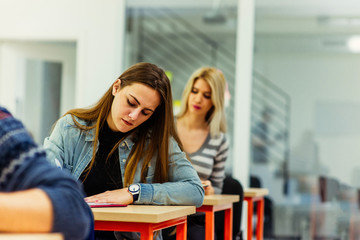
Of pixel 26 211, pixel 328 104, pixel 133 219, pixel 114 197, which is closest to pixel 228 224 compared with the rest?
pixel 114 197

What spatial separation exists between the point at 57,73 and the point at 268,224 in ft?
9.18

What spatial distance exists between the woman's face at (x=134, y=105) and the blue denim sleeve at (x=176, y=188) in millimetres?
201

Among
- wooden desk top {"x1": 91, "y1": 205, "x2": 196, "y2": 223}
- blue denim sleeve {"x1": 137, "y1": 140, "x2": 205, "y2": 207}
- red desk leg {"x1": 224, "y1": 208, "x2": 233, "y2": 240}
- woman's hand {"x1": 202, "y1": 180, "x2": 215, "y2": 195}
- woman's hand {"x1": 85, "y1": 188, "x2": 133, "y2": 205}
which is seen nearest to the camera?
wooden desk top {"x1": 91, "y1": 205, "x2": 196, "y2": 223}

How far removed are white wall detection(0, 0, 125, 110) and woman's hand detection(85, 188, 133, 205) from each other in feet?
12.9

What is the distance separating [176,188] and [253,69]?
12.7 ft

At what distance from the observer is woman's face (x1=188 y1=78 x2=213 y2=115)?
13.1 ft

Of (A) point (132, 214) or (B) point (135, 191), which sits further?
(B) point (135, 191)

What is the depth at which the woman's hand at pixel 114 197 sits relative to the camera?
7.28 ft

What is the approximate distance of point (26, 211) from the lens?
3.11 ft

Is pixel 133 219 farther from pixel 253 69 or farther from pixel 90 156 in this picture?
pixel 253 69

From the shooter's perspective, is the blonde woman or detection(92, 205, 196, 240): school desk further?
the blonde woman

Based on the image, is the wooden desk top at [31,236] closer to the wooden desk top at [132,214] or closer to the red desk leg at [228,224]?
the wooden desk top at [132,214]

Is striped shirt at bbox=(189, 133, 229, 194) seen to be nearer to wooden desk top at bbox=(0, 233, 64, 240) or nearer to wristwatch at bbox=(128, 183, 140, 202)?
wristwatch at bbox=(128, 183, 140, 202)

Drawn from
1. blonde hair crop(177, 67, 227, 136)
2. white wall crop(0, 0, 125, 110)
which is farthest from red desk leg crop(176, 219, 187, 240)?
white wall crop(0, 0, 125, 110)
